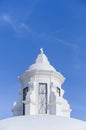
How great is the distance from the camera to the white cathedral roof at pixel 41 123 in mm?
20531

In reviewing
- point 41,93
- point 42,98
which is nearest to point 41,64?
point 41,93

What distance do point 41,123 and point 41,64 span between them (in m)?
6.84

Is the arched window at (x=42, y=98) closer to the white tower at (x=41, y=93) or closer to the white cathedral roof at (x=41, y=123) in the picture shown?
the white tower at (x=41, y=93)

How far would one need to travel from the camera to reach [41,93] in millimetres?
25844

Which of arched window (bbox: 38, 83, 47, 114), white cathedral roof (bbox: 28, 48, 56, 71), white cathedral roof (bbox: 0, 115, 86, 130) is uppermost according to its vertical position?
white cathedral roof (bbox: 28, 48, 56, 71)

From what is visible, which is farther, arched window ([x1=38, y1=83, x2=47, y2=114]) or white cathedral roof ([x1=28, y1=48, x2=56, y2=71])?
white cathedral roof ([x1=28, y1=48, x2=56, y2=71])

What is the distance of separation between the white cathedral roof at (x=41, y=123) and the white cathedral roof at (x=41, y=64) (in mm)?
5379

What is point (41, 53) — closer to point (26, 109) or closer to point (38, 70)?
point (38, 70)

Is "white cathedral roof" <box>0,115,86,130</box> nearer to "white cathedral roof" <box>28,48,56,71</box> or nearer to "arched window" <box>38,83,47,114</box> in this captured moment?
"arched window" <box>38,83,47,114</box>

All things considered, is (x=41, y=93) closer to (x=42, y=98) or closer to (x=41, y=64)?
(x=42, y=98)

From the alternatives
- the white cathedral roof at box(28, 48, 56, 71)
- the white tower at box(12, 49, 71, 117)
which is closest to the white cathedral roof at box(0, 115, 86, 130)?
the white tower at box(12, 49, 71, 117)

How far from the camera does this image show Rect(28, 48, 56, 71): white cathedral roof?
26.7 metres

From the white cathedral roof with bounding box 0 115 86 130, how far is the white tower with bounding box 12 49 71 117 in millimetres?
3471

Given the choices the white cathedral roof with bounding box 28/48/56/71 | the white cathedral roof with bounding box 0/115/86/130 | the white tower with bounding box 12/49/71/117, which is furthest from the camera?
the white cathedral roof with bounding box 28/48/56/71
